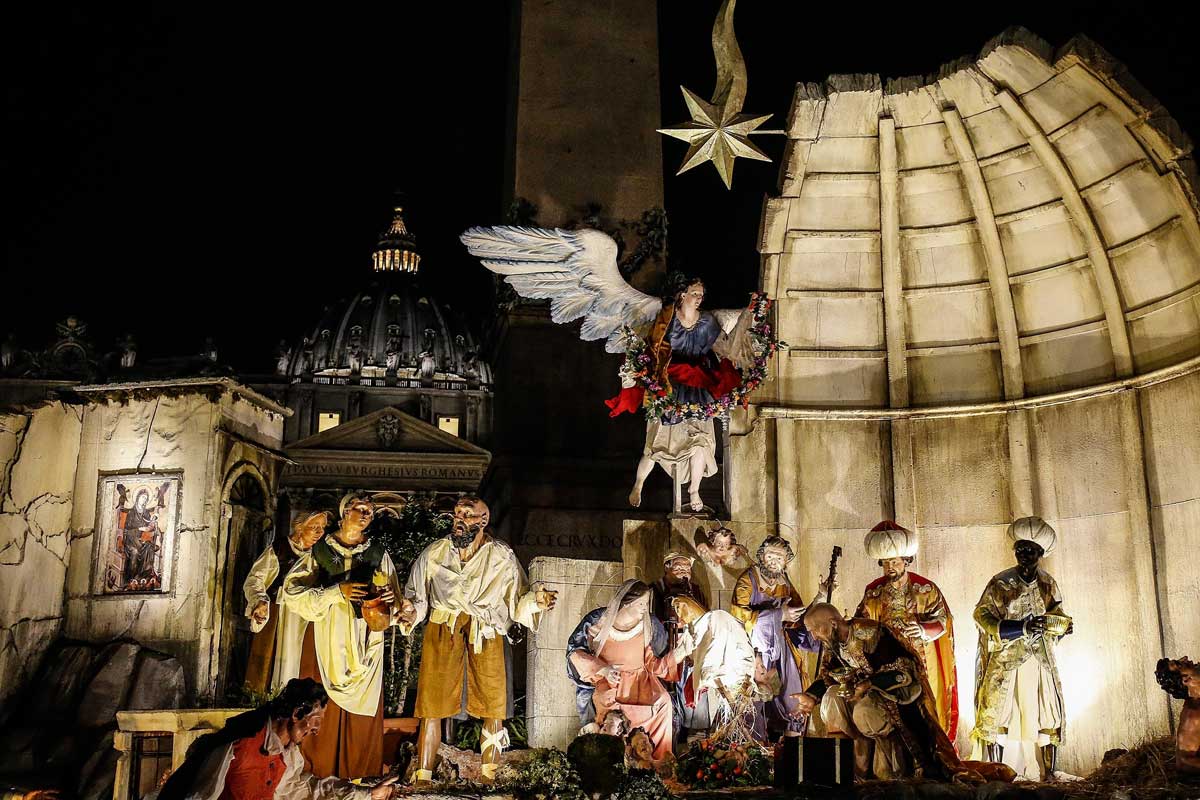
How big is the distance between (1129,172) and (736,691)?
20.2 ft

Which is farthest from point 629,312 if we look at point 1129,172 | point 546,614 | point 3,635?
point 3,635

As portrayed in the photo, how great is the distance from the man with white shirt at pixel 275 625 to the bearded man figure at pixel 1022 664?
5.65 m

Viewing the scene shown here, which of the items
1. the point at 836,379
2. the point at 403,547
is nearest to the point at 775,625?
the point at 836,379

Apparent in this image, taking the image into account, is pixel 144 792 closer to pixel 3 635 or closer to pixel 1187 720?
pixel 3 635

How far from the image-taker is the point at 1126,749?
12383mm

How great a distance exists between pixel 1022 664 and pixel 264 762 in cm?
650

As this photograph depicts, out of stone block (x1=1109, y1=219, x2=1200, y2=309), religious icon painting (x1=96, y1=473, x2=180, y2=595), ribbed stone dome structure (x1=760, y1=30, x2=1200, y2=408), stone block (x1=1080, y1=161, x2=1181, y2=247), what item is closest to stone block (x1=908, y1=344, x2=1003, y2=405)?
ribbed stone dome structure (x1=760, y1=30, x2=1200, y2=408)

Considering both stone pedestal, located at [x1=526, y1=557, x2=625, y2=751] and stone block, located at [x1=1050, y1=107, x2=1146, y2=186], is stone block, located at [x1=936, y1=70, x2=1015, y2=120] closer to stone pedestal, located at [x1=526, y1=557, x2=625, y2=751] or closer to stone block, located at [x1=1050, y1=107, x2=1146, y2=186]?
stone block, located at [x1=1050, y1=107, x2=1146, y2=186]

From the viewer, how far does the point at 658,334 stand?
13312 millimetres

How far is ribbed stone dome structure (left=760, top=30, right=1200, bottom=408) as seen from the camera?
42.9ft

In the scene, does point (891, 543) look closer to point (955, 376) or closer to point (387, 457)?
point (955, 376)

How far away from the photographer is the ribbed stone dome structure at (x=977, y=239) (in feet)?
42.9

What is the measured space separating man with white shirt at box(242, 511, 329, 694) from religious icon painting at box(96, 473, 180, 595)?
533 cm

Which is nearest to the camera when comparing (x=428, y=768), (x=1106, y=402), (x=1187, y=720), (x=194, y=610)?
(x=1187, y=720)
